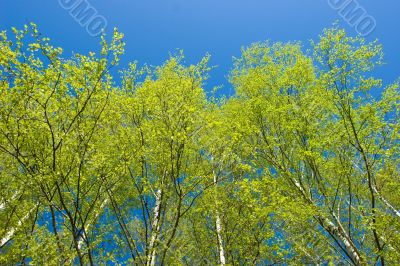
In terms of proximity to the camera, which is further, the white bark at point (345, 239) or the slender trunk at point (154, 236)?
the white bark at point (345, 239)

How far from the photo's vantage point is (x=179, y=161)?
1166 cm

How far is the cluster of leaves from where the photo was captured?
28.8 ft

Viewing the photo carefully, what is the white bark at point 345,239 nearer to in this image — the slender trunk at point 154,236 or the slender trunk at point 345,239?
the slender trunk at point 345,239

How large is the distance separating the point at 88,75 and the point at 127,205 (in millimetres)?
8385

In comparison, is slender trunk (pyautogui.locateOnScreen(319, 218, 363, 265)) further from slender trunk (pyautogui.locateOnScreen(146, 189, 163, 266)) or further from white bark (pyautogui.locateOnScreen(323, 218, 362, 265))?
slender trunk (pyautogui.locateOnScreen(146, 189, 163, 266))

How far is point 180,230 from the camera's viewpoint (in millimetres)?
16234

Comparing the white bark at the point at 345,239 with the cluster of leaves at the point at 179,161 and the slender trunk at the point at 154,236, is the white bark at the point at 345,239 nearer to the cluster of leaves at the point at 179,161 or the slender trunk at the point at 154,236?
the cluster of leaves at the point at 179,161

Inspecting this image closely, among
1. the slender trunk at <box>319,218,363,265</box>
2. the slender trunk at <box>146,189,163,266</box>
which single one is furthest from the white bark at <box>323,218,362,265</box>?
the slender trunk at <box>146,189,163,266</box>

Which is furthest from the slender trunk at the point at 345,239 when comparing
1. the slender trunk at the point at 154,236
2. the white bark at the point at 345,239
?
the slender trunk at the point at 154,236

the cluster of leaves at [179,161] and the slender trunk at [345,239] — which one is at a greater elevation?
the cluster of leaves at [179,161]

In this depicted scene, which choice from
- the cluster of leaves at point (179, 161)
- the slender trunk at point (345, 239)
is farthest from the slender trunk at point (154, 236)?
the slender trunk at point (345, 239)

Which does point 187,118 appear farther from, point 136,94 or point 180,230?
point 180,230

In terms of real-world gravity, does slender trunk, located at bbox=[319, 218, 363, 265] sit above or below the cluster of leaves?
below

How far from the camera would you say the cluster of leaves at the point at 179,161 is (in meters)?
8.79
